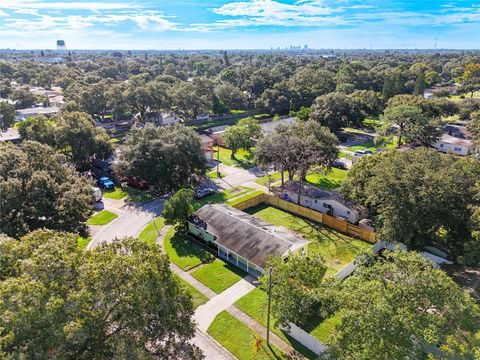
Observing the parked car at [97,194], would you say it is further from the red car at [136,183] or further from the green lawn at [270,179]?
the green lawn at [270,179]

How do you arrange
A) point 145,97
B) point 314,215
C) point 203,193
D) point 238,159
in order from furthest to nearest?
point 145,97 < point 238,159 < point 203,193 < point 314,215

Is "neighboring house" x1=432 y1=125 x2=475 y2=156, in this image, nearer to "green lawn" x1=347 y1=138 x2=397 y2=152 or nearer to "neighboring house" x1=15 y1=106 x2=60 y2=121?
"green lawn" x1=347 y1=138 x2=397 y2=152

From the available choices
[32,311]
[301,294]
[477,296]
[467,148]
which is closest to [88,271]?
[32,311]

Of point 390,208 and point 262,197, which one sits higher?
point 390,208

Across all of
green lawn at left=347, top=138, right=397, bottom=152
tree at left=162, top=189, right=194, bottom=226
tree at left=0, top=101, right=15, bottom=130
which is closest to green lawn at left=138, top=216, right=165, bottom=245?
tree at left=162, top=189, right=194, bottom=226

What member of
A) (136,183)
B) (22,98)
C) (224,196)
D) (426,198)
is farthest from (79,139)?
(22,98)

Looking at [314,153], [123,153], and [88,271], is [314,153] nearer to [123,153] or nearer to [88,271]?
[123,153]

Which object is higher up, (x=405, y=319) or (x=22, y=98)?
(x=22, y=98)

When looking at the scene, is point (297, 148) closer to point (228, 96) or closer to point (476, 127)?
point (476, 127)
